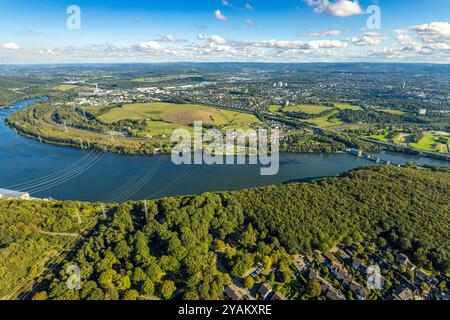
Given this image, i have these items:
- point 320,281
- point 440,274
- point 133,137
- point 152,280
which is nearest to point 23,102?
point 133,137

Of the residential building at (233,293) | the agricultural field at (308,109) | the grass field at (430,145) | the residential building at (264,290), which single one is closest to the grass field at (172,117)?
the agricultural field at (308,109)

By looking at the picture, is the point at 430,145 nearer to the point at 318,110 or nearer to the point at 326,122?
the point at 326,122

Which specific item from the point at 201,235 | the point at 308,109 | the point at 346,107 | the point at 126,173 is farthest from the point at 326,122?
the point at 201,235

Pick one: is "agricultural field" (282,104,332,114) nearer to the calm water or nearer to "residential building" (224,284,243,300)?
the calm water

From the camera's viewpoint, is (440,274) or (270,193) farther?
(270,193)

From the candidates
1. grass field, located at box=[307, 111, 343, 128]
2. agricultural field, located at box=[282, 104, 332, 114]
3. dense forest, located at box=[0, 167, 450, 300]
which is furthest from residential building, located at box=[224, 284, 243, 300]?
agricultural field, located at box=[282, 104, 332, 114]
